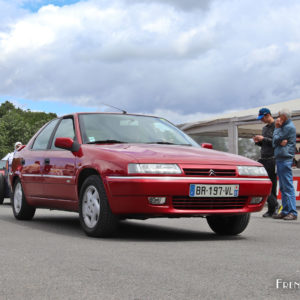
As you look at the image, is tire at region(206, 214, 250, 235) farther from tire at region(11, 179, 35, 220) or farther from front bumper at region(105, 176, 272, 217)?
tire at region(11, 179, 35, 220)

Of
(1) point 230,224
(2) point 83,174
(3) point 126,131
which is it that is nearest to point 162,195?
(2) point 83,174

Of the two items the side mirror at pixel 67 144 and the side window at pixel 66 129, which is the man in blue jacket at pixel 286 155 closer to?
the side window at pixel 66 129

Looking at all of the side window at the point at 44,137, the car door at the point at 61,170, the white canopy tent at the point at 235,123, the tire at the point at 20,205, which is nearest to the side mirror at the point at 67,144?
the car door at the point at 61,170

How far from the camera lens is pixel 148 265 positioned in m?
4.71

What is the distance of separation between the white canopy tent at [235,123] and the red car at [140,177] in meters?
9.75

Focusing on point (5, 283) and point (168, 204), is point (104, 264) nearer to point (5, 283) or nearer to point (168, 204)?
point (5, 283)

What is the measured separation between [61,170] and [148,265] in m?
3.01

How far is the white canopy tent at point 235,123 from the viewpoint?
17781mm

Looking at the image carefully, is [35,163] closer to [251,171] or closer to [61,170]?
[61,170]

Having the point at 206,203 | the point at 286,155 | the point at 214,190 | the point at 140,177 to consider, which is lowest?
the point at 206,203

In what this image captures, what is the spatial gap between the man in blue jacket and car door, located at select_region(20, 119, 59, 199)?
11.7ft

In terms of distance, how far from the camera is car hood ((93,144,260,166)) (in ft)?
20.7

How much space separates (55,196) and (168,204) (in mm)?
1965

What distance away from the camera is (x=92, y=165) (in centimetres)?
666
